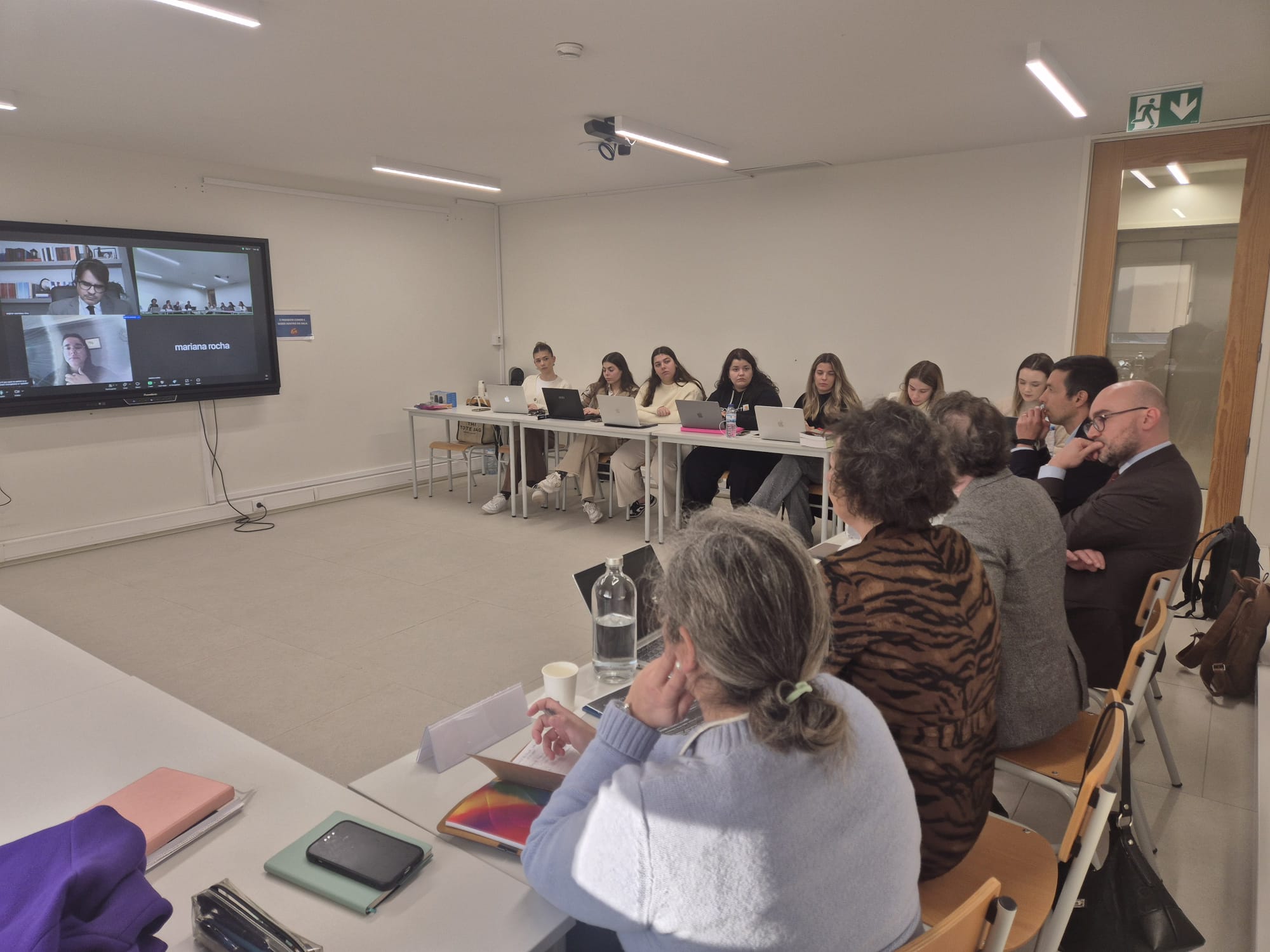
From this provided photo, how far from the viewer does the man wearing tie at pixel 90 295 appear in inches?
197

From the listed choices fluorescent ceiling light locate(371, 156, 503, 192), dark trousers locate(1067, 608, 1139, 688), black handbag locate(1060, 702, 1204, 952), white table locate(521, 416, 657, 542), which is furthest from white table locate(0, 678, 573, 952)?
fluorescent ceiling light locate(371, 156, 503, 192)

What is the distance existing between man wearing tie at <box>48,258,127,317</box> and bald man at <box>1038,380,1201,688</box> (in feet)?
18.7

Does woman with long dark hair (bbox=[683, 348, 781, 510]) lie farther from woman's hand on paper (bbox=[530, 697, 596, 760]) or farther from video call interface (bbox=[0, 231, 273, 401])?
woman's hand on paper (bbox=[530, 697, 596, 760])

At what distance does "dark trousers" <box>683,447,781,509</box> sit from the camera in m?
5.34

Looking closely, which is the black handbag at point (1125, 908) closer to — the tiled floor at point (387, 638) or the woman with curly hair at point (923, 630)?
the woman with curly hair at point (923, 630)

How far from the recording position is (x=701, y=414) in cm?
527

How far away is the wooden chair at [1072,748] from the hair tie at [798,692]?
1.20 meters

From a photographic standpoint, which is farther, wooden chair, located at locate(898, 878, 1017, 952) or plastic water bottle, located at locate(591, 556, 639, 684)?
plastic water bottle, located at locate(591, 556, 639, 684)

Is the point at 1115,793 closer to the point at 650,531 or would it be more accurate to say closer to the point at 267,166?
the point at 650,531

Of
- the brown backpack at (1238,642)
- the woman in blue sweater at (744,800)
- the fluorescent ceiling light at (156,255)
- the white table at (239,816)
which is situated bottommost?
the brown backpack at (1238,642)

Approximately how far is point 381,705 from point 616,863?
249cm

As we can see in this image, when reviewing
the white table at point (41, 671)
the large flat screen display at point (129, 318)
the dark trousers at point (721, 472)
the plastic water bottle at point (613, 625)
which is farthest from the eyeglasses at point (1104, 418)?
the large flat screen display at point (129, 318)

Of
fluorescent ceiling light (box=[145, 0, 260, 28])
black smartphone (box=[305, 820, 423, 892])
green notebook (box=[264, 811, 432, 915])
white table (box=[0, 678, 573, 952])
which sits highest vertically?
fluorescent ceiling light (box=[145, 0, 260, 28])

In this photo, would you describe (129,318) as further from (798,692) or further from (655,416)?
(798,692)
